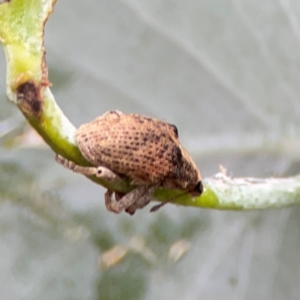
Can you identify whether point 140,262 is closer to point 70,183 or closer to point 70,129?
point 70,183

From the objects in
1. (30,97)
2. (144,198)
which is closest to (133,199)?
(144,198)

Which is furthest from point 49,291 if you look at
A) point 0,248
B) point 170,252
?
point 170,252

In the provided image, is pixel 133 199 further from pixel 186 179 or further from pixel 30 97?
pixel 30 97

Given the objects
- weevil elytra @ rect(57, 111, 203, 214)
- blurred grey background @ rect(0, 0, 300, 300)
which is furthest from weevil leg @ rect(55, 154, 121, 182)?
blurred grey background @ rect(0, 0, 300, 300)

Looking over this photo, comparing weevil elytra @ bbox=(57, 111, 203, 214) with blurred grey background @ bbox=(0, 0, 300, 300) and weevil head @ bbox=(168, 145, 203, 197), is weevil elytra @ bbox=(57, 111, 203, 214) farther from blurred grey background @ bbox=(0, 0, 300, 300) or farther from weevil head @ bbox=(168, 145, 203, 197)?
blurred grey background @ bbox=(0, 0, 300, 300)

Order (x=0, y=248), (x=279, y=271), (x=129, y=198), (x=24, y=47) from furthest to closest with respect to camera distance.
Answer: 1. (x=279, y=271)
2. (x=0, y=248)
3. (x=129, y=198)
4. (x=24, y=47)

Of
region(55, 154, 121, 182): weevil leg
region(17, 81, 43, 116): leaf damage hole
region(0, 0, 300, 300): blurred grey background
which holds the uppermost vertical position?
region(17, 81, 43, 116): leaf damage hole

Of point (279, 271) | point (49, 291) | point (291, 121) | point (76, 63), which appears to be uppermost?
point (76, 63)

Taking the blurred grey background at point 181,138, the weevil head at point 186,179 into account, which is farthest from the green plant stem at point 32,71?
the blurred grey background at point 181,138
